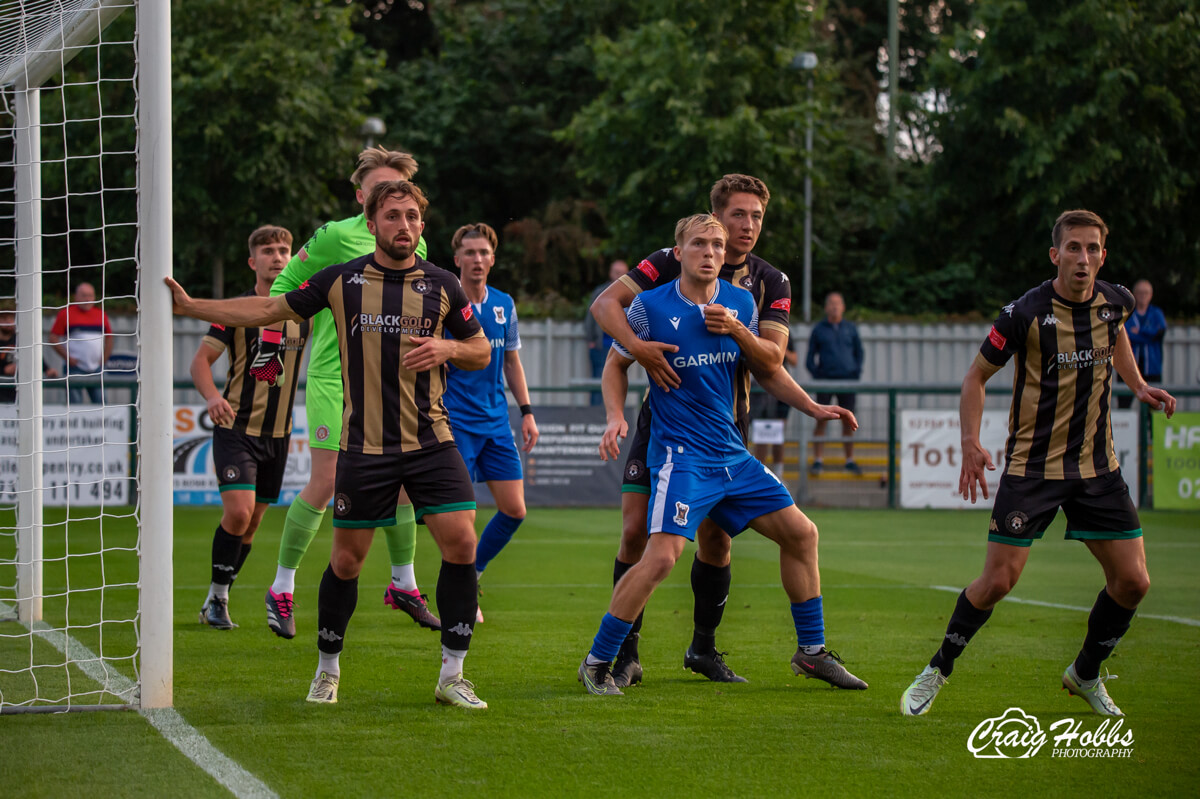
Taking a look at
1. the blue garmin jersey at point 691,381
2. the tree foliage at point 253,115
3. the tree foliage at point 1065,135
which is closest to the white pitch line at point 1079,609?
the blue garmin jersey at point 691,381

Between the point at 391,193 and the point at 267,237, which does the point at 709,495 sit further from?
the point at 267,237

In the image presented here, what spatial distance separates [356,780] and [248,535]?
154 inches

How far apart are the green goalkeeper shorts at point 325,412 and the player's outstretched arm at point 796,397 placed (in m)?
2.51

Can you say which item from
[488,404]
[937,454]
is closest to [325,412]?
[488,404]

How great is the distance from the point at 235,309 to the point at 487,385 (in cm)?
297

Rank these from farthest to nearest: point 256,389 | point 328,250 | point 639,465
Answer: point 256,389
point 328,250
point 639,465

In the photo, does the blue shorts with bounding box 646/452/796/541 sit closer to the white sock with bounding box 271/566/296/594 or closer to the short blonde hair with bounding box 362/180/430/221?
the short blonde hair with bounding box 362/180/430/221

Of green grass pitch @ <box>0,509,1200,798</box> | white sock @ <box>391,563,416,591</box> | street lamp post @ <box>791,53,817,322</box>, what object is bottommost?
green grass pitch @ <box>0,509,1200,798</box>

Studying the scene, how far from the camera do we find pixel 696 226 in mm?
5480

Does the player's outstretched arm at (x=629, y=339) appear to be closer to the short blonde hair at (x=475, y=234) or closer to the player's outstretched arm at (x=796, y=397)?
the player's outstretched arm at (x=796, y=397)

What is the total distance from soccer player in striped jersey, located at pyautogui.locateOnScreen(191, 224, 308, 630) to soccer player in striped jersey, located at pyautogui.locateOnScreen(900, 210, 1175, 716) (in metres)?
4.13

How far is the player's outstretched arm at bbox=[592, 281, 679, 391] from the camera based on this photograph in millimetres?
5461

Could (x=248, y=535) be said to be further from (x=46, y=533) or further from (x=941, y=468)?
(x=941, y=468)

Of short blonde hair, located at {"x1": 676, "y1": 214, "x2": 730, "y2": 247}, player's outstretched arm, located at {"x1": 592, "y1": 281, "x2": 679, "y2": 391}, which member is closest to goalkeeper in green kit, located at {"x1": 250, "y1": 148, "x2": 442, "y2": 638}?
player's outstretched arm, located at {"x1": 592, "y1": 281, "x2": 679, "y2": 391}
